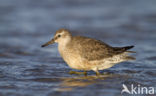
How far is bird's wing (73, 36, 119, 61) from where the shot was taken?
8.48 metres

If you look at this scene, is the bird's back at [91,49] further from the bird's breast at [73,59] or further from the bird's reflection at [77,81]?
the bird's reflection at [77,81]

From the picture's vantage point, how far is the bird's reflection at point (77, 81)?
25.0 ft

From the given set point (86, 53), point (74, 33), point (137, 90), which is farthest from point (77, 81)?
point (74, 33)

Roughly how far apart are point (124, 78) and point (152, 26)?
697 cm

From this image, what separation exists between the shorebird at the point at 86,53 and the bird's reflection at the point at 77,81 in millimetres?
239

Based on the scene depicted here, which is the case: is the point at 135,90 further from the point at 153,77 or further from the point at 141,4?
the point at 141,4

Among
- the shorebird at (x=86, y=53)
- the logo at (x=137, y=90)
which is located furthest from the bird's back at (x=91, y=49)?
the logo at (x=137, y=90)

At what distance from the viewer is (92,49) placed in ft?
28.2

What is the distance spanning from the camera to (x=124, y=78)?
27.1 feet

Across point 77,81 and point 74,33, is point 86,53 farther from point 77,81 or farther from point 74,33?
point 74,33

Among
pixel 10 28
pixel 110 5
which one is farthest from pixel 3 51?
pixel 110 5

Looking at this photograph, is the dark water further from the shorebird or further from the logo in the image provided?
the shorebird

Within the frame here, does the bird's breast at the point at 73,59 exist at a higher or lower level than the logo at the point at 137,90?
higher

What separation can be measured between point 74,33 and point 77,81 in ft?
19.2
